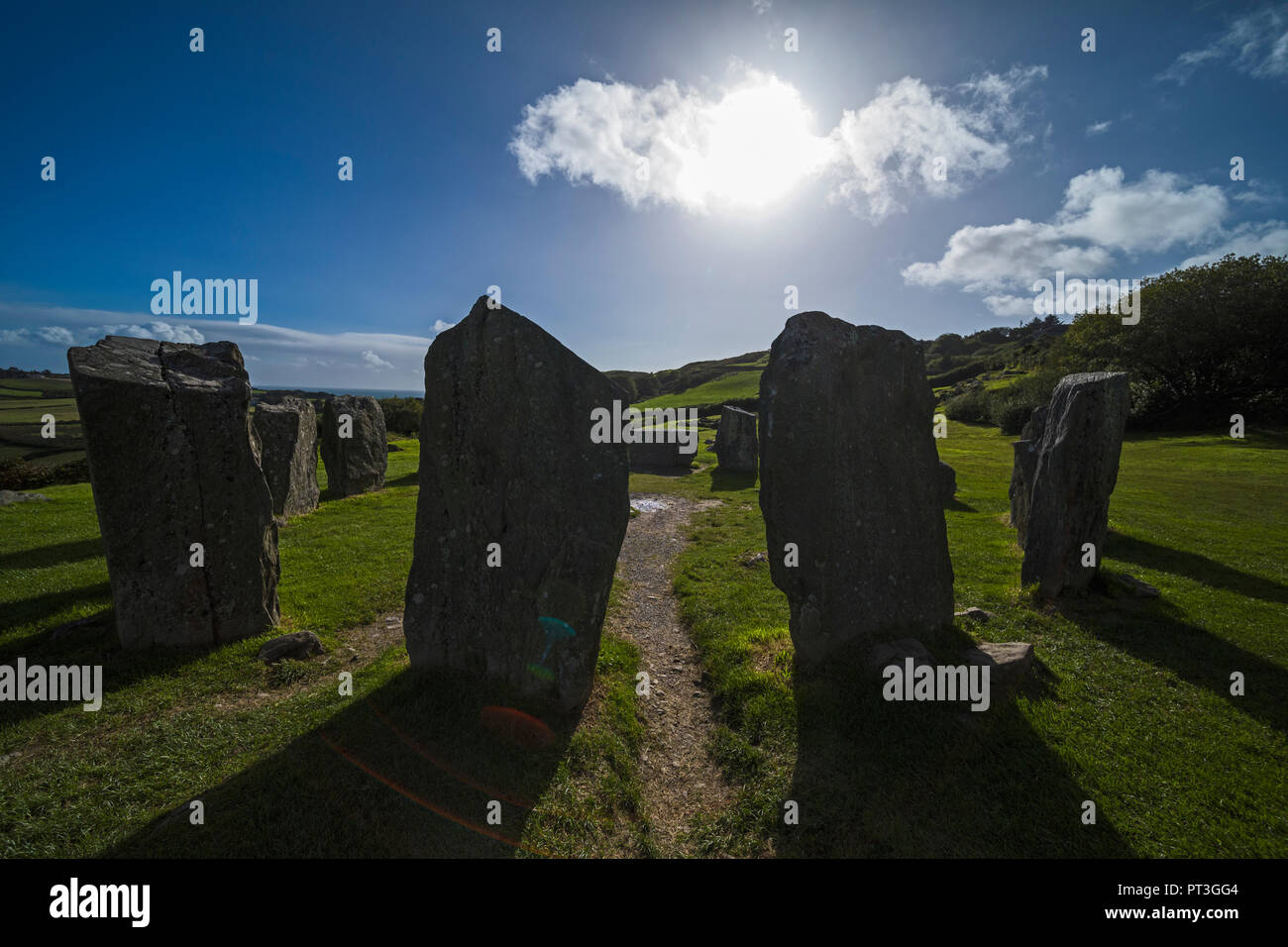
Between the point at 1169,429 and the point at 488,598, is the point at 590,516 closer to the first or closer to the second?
the point at 488,598

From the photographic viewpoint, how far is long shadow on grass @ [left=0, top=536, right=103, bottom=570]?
11352 millimetres

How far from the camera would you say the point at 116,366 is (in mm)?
7840

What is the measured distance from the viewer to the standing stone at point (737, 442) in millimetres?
27859

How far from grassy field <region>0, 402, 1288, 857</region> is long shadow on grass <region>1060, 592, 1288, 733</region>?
0.14 ft

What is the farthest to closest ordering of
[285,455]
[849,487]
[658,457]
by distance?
[658,457]
[285,455]
[849,487]

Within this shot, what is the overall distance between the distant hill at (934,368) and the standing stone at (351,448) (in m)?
44.9

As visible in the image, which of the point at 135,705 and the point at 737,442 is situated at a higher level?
the point at 737,442

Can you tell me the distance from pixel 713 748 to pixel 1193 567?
1288 cm

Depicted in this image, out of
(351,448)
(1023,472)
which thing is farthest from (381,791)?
(351,448)

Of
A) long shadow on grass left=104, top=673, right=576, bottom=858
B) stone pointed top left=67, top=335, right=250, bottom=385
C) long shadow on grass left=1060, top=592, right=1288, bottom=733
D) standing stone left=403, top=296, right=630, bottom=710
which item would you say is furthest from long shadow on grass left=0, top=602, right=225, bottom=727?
long shadow on grass left=1060, top=592, right=1288, bottom=733

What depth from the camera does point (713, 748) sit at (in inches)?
256

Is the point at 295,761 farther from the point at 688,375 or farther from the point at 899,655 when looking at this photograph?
the point at 688,375


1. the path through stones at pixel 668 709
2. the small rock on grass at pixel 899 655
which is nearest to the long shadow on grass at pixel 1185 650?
the small rock on grass at pixel 899 655

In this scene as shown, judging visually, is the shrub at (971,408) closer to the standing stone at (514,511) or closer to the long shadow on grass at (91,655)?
the standing stone at (514,511)
